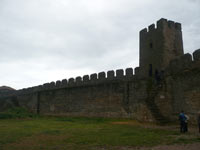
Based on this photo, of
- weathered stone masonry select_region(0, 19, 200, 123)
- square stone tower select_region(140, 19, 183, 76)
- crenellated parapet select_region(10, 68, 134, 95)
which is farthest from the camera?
crenellated parapet select_region(10, 68, 134, 95)

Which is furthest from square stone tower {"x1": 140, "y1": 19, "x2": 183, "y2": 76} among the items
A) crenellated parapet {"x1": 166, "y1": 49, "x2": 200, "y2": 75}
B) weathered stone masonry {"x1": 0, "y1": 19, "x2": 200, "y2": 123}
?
crenellated parapet {"x1": 166, "y1": 49, "x2": 200, "y2": 75}

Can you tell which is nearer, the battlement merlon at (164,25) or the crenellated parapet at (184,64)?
the crenellated parapet at (184,64)

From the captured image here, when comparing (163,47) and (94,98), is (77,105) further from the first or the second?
(163,47)

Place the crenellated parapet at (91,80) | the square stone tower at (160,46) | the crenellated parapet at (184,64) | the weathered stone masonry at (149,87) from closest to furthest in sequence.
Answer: the crenellated parapet at (184,64), the weathered stone masonry at (149,87), the square stone tower at (160,46), the crenellated parapet at (91,80)

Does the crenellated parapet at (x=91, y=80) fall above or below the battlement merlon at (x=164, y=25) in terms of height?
below

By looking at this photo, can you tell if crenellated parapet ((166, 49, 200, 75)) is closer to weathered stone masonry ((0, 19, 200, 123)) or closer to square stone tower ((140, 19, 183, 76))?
weathered stone masonry ((0, 19, 200, 123))

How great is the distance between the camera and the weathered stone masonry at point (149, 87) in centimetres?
1471

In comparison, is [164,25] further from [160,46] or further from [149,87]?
[149,87]

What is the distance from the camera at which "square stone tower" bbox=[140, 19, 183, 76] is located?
16.9 meters

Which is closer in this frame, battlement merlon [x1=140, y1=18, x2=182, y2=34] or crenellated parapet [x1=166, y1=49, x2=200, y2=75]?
crenellated parapet [x1=166, y1=49, x2=200, y2=75]

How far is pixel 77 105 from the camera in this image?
875 inches

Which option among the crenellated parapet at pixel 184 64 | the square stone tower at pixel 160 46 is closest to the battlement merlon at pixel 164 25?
the square stone tower at pixel 160 46

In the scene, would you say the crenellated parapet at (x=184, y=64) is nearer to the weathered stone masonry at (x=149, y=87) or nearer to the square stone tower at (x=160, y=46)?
the weathered stone masonry at (x=149, y=87)

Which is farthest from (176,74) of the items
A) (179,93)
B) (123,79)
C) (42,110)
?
(42,110)
